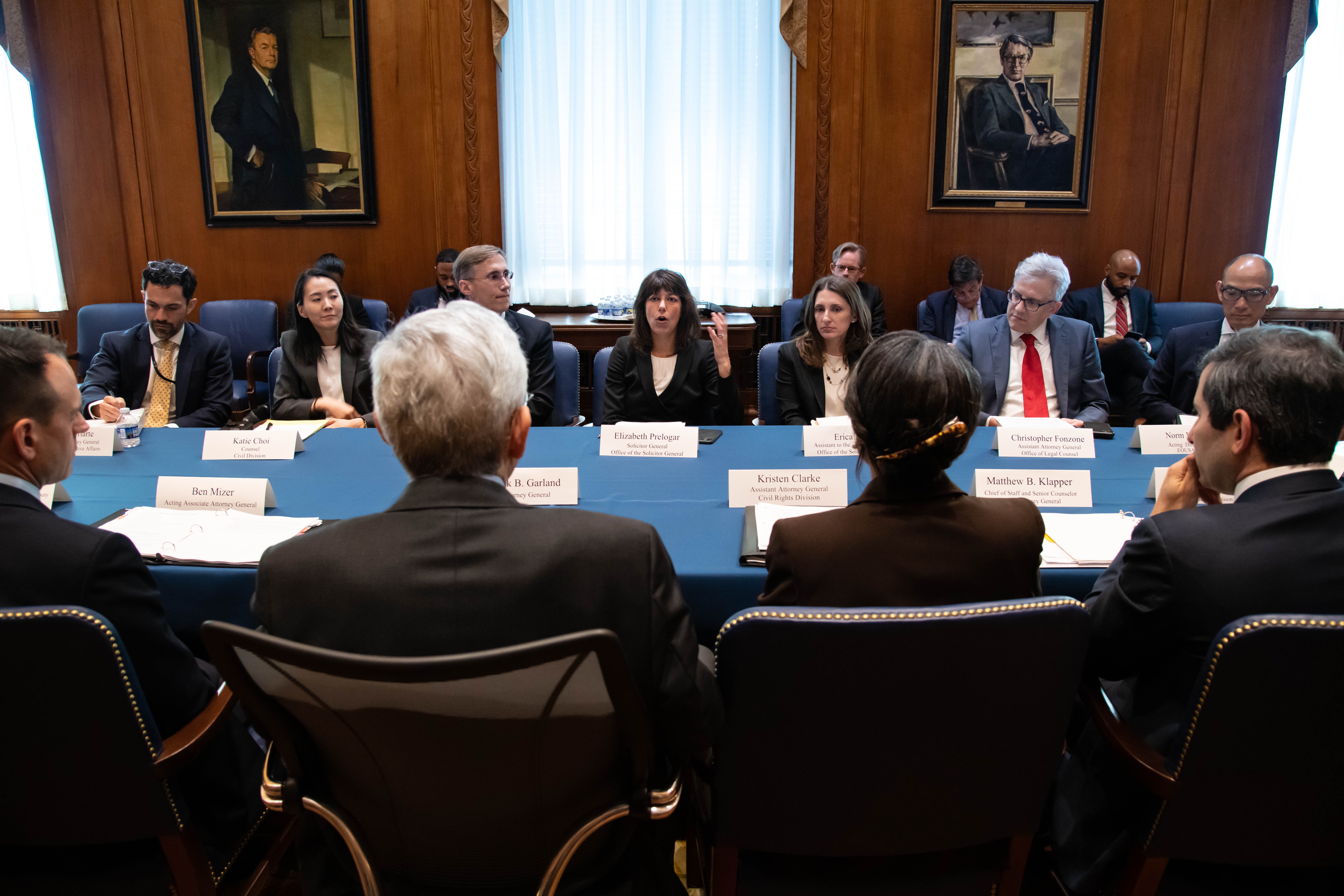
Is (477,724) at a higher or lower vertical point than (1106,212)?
lower

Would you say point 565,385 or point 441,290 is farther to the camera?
point 441,290

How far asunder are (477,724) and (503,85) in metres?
6.21

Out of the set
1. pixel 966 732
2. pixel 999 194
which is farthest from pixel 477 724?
pixel 999 194

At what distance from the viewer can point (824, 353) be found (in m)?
3.53

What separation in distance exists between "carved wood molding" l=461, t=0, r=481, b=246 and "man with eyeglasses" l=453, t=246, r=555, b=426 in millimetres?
2706

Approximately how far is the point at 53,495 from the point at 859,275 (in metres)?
4.92

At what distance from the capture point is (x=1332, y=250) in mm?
6430

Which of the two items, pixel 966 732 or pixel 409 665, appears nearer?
pixel 409 665

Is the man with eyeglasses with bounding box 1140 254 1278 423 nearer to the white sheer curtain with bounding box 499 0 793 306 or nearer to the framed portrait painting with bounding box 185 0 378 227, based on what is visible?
the white sheer curtain with bounding box 499 0 793 306

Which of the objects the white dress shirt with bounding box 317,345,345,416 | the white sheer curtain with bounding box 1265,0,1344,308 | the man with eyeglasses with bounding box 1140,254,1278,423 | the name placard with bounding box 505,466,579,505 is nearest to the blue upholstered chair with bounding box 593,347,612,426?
the white dress shirt with bounding box 317,345,345,416

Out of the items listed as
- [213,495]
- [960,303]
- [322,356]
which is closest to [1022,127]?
[960,303]

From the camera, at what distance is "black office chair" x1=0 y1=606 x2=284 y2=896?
115 cm

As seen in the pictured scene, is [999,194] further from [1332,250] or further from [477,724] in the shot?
[477,724]

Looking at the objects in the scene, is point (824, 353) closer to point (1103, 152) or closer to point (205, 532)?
point (205, 532)
